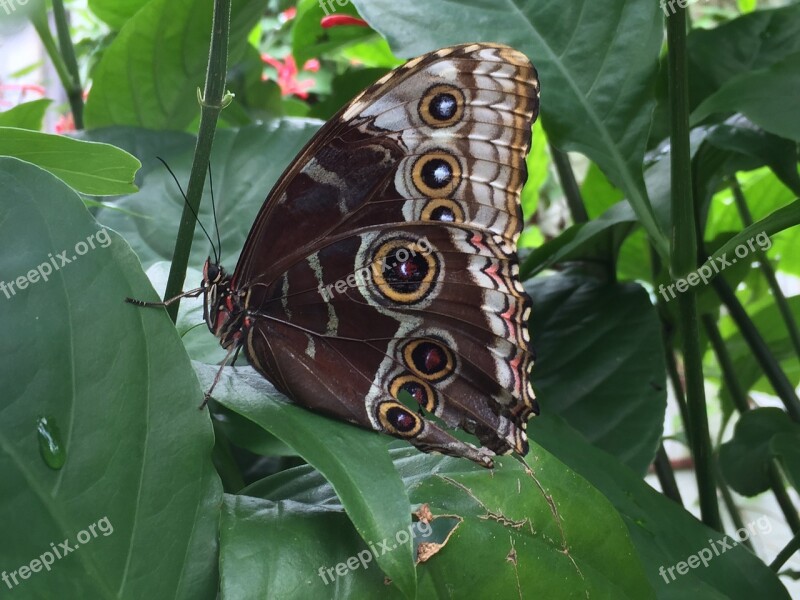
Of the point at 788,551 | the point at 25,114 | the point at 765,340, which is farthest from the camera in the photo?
the point at 765,340

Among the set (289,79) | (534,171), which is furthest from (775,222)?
(289,79)

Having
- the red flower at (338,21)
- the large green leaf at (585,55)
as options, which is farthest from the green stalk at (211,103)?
the red flower at (338,21)

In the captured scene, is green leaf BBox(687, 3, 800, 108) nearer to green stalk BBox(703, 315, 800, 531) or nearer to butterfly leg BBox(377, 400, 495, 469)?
green stalk BBox(703, 315, 800, 531)

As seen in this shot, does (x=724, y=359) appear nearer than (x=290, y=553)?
No

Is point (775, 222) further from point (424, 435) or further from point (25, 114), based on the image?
point (25, 114)

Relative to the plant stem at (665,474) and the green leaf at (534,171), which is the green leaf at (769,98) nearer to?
the plant stem at (665,474)

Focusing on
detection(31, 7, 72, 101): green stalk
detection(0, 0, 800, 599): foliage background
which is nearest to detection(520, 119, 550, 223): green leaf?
detection(0, 0, 800, 599): foliage background

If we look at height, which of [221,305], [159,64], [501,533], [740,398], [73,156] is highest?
[159,64]
